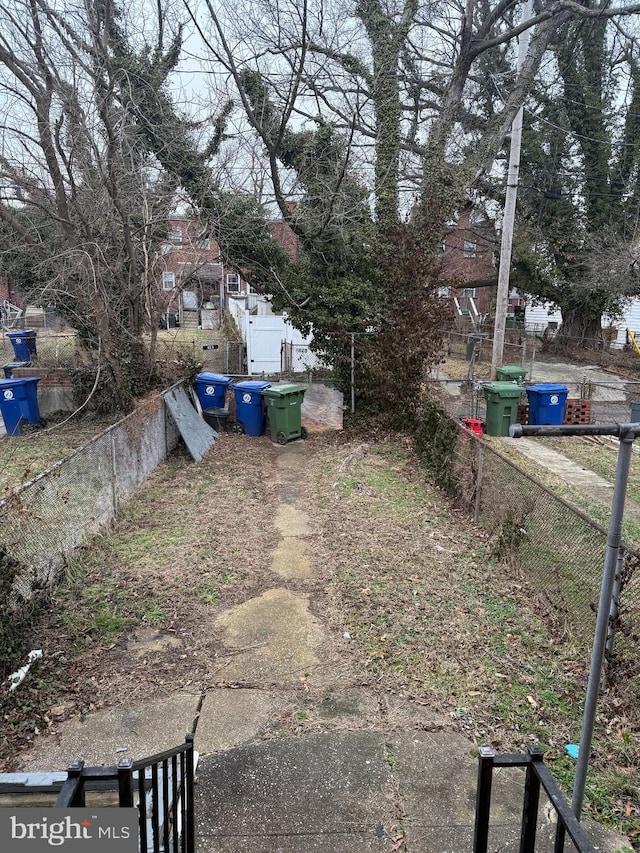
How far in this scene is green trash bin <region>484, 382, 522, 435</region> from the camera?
13.7 metres

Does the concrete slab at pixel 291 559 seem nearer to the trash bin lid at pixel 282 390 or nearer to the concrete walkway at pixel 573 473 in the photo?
the concrete walkway at pixel 573 473

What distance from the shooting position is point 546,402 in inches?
577

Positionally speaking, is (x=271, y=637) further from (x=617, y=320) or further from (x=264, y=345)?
(x=617, y=320)

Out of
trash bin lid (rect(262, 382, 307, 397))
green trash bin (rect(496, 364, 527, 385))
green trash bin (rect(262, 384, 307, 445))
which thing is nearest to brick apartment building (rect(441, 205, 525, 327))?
green trash bin (rect(496, 364, 527, 385))

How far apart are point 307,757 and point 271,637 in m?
1.56

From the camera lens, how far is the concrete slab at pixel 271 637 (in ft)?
16.1

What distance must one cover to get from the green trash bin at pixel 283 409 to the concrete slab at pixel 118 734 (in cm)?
848

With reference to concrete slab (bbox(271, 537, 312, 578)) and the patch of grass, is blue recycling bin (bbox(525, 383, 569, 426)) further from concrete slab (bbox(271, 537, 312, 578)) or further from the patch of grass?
concrete slab (bbox(271, 537, 312, 578))

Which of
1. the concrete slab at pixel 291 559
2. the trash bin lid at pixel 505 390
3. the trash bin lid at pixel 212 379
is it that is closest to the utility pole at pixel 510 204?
the trash bin lid at pixel 505 390

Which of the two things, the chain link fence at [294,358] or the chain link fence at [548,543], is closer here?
the chain link fence at [548,543]

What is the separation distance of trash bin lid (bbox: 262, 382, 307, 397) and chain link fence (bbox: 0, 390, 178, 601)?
9.78ft

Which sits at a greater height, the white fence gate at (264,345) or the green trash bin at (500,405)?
the white fence gate at (264,345)

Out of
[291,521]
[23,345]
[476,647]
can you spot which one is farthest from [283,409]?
[23,345]

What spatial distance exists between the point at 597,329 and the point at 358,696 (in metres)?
29.4
